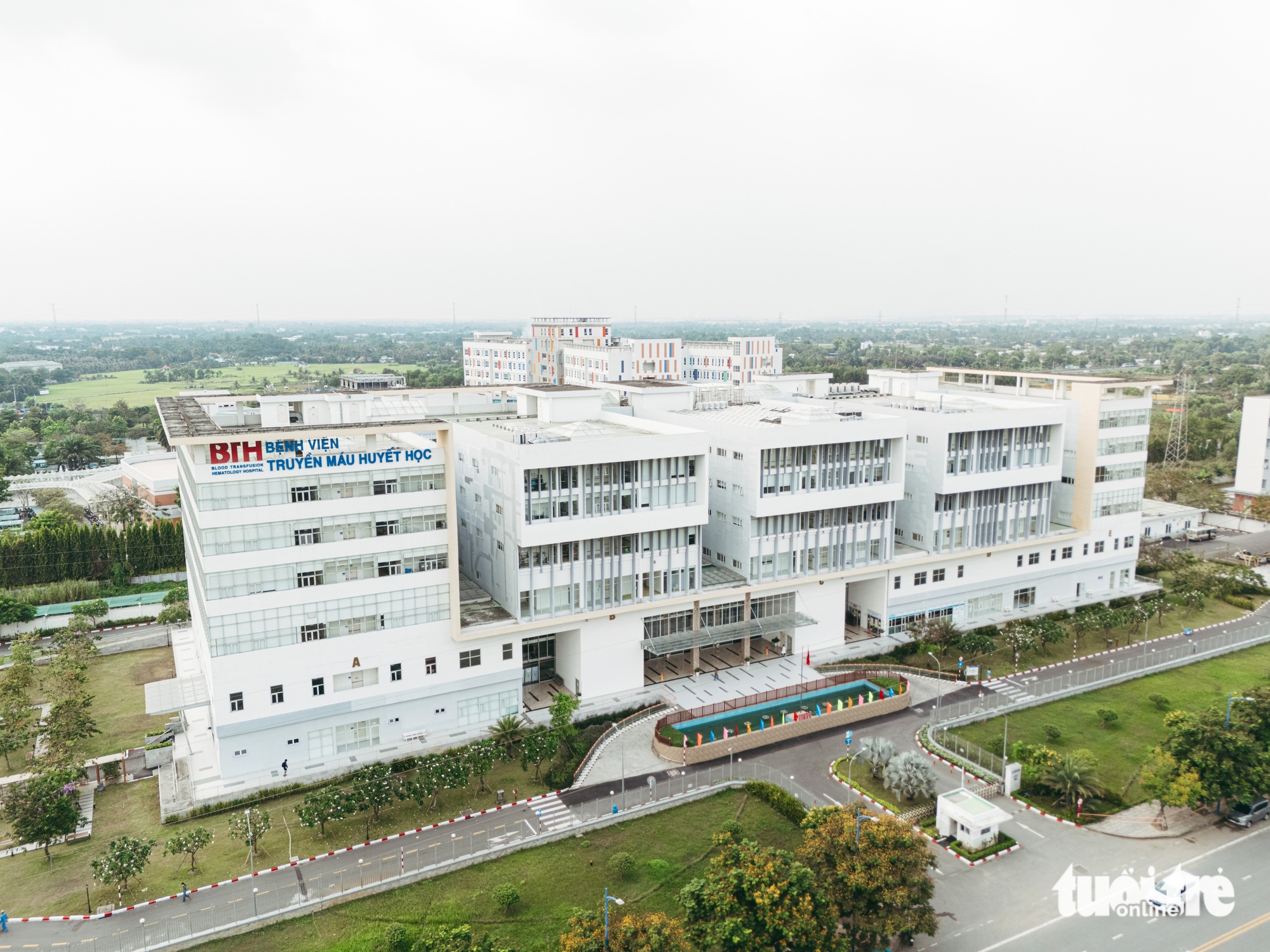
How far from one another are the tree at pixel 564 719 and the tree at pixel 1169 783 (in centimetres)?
2410

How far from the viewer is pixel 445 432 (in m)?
38.6

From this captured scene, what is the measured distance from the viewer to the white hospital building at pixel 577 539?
3688 cm

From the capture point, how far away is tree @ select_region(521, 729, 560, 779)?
118 ft

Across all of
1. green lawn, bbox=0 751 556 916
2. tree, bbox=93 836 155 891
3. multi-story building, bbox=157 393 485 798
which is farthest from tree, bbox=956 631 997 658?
tree, bbox=93 836 155 891

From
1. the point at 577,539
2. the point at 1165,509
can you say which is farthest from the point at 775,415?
the point at 1165,509

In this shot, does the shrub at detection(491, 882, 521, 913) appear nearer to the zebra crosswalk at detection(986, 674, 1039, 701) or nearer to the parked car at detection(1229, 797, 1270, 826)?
the parked car at detection(1229, 797, 1270, 826)

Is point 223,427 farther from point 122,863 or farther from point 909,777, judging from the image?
point 909,777

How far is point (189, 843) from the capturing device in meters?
30.5

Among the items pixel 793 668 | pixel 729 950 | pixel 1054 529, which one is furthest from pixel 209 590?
pixel 1054 529

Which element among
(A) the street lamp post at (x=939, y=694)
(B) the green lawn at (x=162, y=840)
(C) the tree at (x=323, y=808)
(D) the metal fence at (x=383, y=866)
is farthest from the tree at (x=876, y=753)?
(C) the tree at (x=323, y=808)

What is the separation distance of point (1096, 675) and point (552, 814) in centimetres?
3301

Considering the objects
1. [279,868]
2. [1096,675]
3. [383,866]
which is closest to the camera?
[383,866]

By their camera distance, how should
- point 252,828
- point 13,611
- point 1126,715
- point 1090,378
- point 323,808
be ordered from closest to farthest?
point 252,828 → point 323,808 → point 1126,715 → point 13,611 → point 1090,378

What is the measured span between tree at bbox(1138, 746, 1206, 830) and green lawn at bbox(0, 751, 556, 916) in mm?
24936
